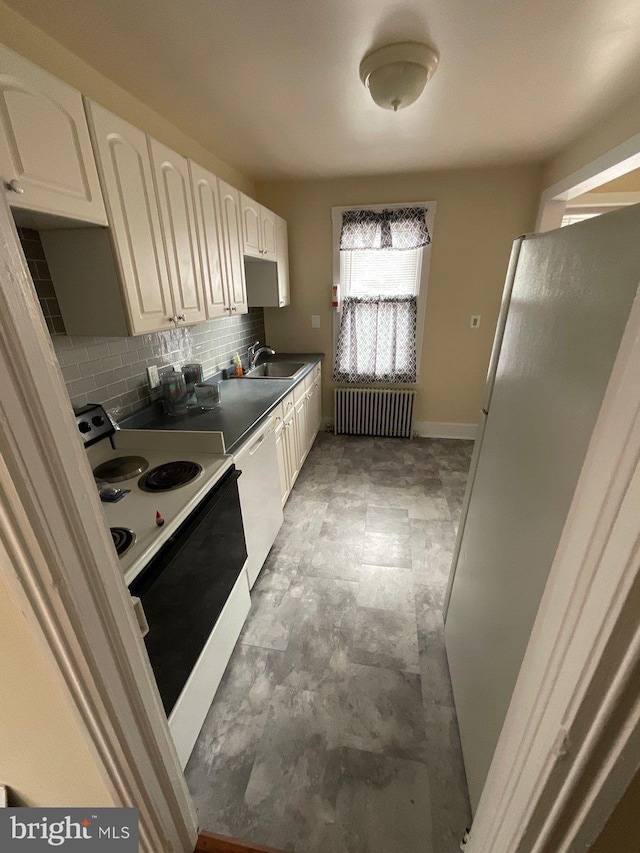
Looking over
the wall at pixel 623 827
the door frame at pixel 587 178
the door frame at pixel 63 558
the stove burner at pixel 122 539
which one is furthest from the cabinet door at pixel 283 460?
the door frame at pixel 587 178

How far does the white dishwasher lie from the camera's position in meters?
1.69

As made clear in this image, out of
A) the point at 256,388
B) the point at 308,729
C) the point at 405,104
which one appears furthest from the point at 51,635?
the point at 405,104

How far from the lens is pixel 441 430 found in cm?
379

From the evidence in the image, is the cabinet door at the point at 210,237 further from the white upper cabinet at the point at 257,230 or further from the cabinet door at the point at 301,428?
the cabinet door at the point at 301,428

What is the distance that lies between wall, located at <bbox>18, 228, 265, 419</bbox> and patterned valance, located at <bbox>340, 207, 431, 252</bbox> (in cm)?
163

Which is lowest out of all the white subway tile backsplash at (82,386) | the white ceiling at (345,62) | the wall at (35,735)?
the wall at (35,735)

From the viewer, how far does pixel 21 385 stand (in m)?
0.43

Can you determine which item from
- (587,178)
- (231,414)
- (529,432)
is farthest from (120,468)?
(587,178)

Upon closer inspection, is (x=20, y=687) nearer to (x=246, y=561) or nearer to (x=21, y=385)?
(x=21, y=385)

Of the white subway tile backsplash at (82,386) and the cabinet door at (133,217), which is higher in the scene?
the cabinet door at (133,217)

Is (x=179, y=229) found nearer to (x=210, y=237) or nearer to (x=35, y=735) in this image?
(x=210, y=237)

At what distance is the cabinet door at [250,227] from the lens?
91.9 inches

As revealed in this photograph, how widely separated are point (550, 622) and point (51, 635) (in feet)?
2.49

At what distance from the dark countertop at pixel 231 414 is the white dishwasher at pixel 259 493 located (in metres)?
0.07
